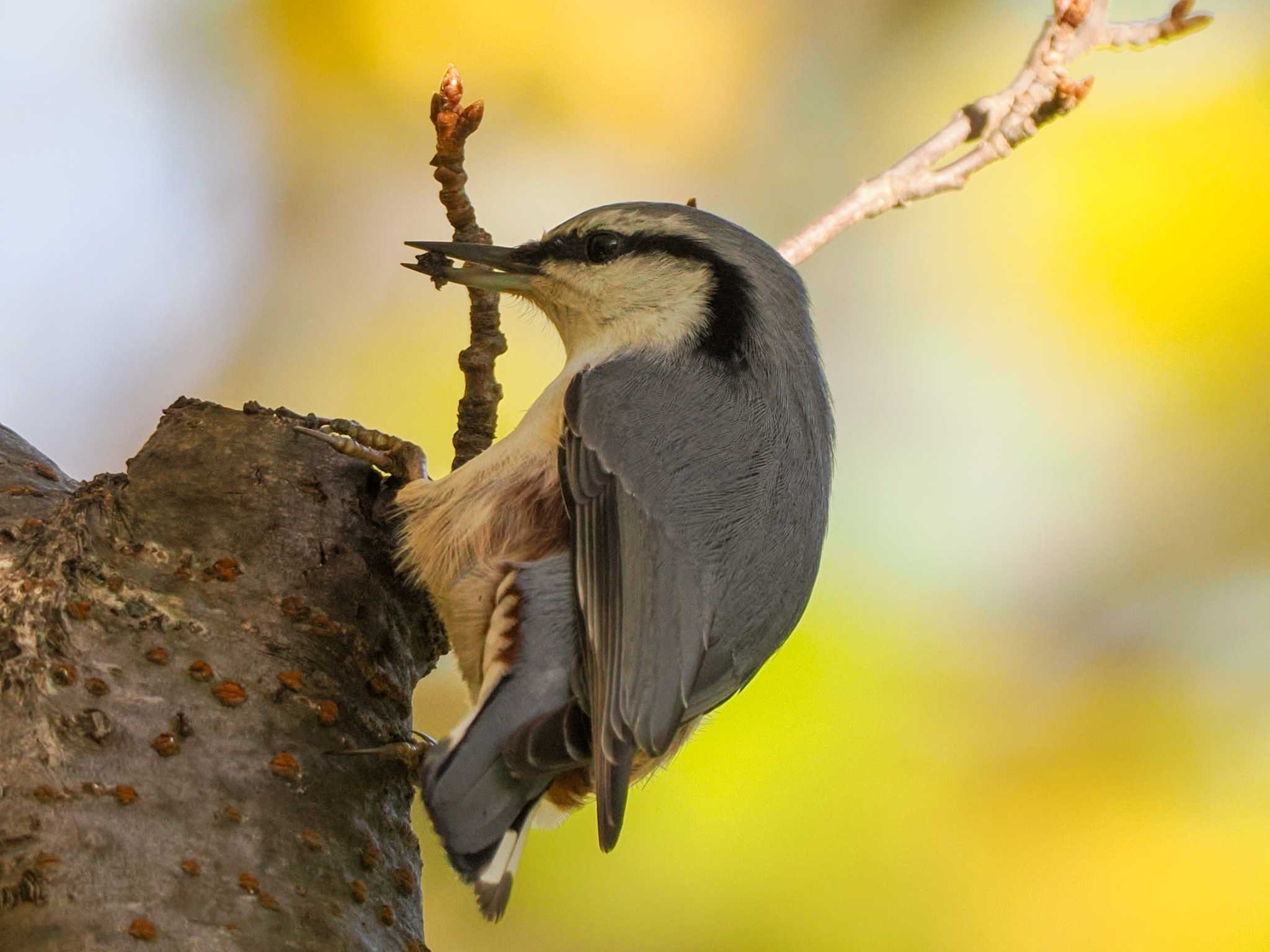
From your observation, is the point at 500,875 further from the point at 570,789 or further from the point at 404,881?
the point at 570,789

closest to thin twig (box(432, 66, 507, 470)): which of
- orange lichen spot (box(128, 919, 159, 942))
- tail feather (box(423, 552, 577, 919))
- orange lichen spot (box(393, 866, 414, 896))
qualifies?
tail feather (box(423, 552, 577, 919))

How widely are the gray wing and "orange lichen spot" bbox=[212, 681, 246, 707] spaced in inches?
14.6

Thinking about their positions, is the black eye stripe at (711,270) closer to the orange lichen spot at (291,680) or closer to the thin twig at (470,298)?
the thin twig at (470,298)

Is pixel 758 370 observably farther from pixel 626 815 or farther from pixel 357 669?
pixel 626 815

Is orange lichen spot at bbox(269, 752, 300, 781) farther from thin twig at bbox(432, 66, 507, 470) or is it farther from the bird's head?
the bird's head

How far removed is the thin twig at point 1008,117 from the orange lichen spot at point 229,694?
41.7 inches

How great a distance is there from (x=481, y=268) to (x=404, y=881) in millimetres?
975

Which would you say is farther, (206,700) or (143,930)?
(206,700)

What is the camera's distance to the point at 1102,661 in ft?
9.87

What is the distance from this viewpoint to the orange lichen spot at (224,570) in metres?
1.43

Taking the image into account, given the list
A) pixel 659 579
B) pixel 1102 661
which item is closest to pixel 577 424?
pixel 659 579

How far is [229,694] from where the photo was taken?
134 centimetres

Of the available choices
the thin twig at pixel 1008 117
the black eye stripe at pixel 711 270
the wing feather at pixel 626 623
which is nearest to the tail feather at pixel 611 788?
the wing feather at pixel 626 623

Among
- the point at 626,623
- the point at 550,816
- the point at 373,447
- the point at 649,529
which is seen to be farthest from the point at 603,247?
the point at 550,816
